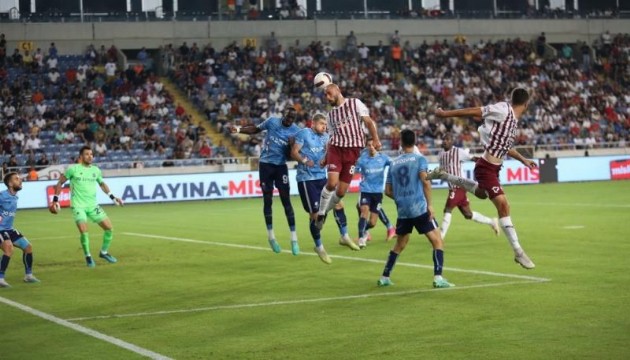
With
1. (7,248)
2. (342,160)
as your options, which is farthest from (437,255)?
(7,248)

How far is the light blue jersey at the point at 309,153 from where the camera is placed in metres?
19.4

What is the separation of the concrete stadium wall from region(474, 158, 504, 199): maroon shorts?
137 feet

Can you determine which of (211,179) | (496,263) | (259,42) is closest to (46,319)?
(496,263)

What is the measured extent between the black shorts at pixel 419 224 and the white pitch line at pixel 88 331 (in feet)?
15.1

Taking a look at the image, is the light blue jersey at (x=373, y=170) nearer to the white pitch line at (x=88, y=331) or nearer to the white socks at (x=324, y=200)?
the white socks at (x=324, y=200)

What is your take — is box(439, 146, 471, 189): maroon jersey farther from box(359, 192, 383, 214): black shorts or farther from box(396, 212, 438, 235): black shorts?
box(396, 212, 438, 235): black shorts

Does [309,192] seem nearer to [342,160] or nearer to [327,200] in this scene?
[327,200]

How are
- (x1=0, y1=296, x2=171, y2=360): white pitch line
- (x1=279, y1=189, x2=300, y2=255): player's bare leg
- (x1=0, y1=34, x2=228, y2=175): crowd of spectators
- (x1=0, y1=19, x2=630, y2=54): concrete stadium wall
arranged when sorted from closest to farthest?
(x1=0, y1=296, x2=171, y2=360): white pitch line → (x1=279, y1=189, x2=300, y2=255): player's bare leg → (x1=0, y1=34, x2=228, y2=175): crowd of spectators → (x1=0, y1=19, x2=630, y2=54): concrete stadium wall

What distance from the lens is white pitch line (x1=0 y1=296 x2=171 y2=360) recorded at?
35.0ft

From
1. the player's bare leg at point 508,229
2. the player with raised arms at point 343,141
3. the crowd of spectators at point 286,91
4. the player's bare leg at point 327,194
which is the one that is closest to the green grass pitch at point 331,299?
the player's bare leg at point 508,229

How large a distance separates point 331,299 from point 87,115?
114 ft

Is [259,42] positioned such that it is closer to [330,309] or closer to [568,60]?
[568,60]

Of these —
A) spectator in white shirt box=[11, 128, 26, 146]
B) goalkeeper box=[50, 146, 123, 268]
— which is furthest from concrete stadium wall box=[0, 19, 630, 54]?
goalkeeper box=[50, 146, 123, 268]

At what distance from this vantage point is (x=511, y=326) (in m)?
11.6
